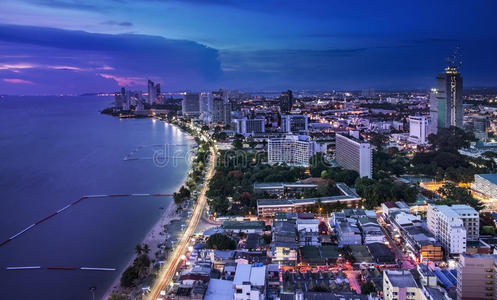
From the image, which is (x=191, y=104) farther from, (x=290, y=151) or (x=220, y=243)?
(x=220, y=243)

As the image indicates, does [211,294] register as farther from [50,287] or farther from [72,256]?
[72,256]

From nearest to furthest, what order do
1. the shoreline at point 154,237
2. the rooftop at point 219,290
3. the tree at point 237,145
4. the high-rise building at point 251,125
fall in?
1. the rooftop at point 219,290
2. the shoreline at point 154,237
3. the tree at point 237,145
4. the high-rise building at point 251,125

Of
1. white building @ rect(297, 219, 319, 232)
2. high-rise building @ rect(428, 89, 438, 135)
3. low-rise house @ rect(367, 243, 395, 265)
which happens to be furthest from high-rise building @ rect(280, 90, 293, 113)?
low-rise house @ rect(367, 243, 395, 265)

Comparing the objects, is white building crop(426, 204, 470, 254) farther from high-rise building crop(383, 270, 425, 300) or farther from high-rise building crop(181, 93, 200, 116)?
high-rise building crop(181, 93, 200, 116)

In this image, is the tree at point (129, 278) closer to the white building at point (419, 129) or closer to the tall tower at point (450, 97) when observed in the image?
the white building at point (419, 129)

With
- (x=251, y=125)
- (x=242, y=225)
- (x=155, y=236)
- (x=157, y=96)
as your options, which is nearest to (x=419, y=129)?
(x=251, y=125)

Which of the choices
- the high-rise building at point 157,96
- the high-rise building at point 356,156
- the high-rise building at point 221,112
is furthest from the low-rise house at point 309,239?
the high-rise building at point 157,96

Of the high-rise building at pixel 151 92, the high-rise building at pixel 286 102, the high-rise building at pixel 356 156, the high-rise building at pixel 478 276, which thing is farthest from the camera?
the high-rise building at pixel 151 92
